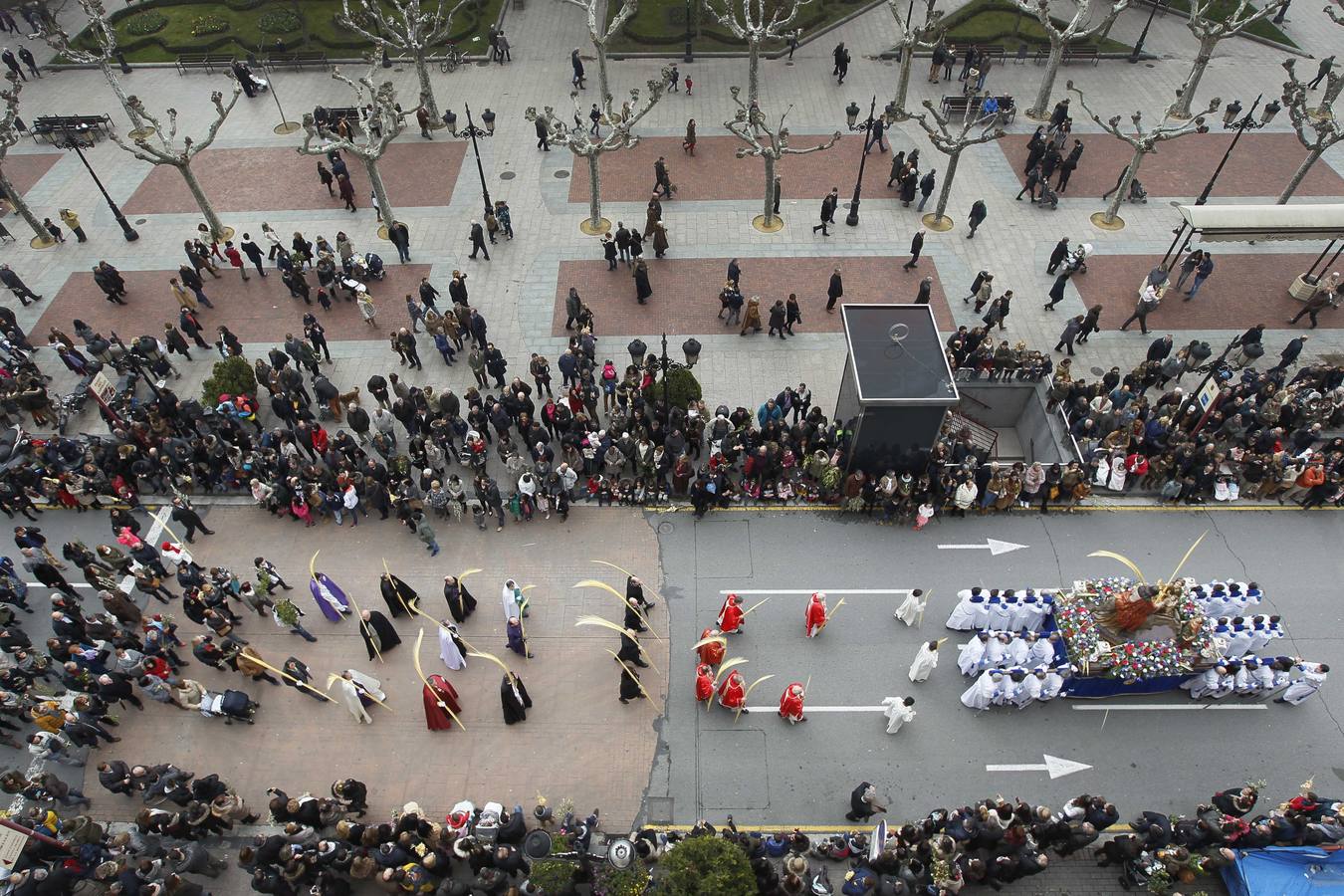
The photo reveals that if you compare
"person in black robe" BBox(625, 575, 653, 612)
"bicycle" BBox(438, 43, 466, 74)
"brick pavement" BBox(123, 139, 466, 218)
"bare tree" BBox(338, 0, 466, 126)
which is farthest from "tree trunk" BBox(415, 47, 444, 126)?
"person in black robe" BBox(625, 575, 653, 612)

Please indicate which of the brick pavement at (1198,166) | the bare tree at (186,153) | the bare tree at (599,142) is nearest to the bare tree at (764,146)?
the bare tree at (599,142)

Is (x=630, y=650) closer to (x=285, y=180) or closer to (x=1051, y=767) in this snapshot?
(x=1051, y=767)

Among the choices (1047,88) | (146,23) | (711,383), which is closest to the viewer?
(711,383)

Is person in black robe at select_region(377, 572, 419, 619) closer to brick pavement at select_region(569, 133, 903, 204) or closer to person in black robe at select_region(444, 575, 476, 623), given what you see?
person in black robe at select_region(444, 575, 476, 623)

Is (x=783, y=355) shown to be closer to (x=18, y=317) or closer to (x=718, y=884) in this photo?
(x=718, y=884)

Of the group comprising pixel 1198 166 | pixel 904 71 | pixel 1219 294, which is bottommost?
pixel 1219 294

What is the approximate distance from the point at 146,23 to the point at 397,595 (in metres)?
35.0

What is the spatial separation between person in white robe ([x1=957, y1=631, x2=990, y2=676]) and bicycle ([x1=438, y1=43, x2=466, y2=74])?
31236mm

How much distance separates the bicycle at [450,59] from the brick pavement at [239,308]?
46.3 ft

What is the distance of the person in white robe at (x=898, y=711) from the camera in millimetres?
13938

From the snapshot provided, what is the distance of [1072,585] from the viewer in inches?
649

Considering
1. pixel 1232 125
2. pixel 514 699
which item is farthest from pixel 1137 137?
pixel 514 699

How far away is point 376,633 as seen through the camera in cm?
1534

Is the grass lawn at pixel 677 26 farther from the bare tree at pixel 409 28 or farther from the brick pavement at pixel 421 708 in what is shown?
the brick pavement at pixel 421 708
